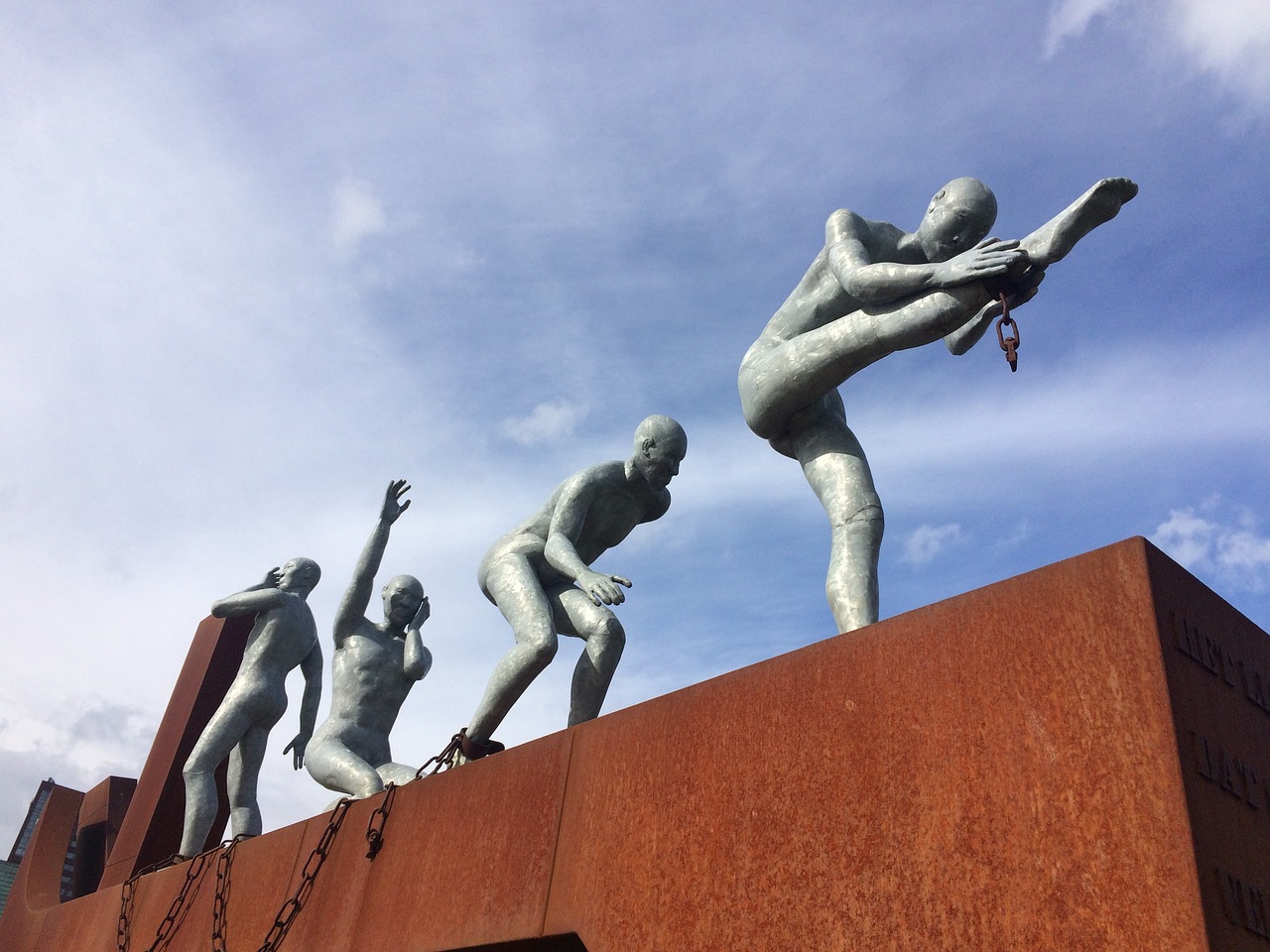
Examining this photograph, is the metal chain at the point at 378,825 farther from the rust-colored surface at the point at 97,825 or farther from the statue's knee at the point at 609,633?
the rust-colored surface at the point at 97,825

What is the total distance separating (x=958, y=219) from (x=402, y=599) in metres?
4.21

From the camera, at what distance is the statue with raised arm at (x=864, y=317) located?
3.63 meters

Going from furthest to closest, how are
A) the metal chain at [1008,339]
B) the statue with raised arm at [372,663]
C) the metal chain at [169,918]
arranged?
the statue with raised arm at [372,663] < the metal chain at [169,918] < the metal chain at [1008,339]

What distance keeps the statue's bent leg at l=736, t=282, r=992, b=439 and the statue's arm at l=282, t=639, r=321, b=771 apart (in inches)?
174

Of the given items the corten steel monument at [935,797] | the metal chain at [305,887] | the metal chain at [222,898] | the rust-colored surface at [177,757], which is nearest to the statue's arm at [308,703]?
the rust-colored surface at [177,757]

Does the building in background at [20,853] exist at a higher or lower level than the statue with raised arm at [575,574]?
higher

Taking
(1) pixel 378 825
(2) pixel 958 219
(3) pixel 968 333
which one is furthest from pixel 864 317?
(1) pixel 378 825

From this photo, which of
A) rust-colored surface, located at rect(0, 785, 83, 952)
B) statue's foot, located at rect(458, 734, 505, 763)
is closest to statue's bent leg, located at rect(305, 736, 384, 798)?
statue's foot, located at rect(458, 734, 505, 763)

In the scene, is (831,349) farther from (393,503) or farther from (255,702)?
(255,702)

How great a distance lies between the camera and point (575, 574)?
5.00 m

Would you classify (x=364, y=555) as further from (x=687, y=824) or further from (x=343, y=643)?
(x=687, y=824)

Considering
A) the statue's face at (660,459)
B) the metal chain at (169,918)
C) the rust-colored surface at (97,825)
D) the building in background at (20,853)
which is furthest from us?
the building in background at (20,853)

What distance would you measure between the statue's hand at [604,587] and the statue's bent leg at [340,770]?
197 centimetres

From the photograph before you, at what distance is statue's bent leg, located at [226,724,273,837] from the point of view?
735 centimetres
